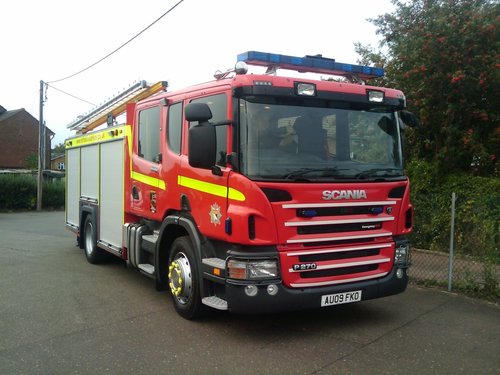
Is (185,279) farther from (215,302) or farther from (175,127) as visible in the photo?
(175,127)

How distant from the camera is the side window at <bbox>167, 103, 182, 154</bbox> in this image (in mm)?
5734

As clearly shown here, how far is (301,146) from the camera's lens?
4906 mm

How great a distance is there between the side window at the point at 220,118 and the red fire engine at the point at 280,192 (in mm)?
11

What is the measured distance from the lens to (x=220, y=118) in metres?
4.98

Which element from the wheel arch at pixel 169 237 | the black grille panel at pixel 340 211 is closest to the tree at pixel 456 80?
the black grille panel at pixel 340 211

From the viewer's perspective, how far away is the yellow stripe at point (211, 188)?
4645mm

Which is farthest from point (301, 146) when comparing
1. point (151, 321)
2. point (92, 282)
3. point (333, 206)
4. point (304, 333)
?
point (92, 282)

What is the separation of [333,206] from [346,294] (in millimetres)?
932

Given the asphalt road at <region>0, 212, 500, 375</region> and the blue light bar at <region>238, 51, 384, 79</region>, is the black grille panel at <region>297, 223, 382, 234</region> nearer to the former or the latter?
the asphalt road at <region>0, 212, 500, 375</region>

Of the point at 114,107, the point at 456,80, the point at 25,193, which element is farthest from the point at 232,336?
the point at 25,193

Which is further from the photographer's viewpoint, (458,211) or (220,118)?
(458,211)

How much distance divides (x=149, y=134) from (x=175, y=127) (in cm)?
89

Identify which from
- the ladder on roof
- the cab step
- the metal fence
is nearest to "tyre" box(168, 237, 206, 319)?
the cab step

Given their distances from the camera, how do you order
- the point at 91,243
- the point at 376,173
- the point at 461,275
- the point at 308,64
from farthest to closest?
the point at 91,243
the point at 461,275
the point at 308,64
the point at 376,173
